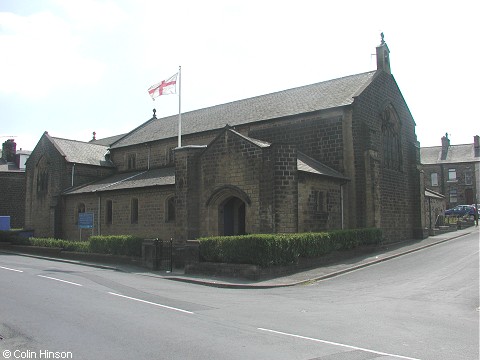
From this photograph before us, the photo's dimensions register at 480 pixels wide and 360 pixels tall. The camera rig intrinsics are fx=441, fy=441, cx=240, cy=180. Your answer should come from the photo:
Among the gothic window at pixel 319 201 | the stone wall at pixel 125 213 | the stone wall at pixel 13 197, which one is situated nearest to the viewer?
the gothic window at pixel 319 201

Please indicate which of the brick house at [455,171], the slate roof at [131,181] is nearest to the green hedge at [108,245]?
the slate roof at [131,181]

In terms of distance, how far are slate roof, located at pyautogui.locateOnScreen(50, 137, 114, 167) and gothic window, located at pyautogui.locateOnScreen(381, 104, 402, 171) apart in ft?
79.5

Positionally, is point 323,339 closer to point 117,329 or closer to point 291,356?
point 291,356

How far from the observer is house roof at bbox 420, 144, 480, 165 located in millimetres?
67188

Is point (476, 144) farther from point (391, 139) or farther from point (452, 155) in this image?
point (391, 139)

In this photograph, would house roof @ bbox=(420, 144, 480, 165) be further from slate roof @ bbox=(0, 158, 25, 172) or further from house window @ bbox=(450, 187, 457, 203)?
slate roof @ bbox=(0, 158, 25, 172)

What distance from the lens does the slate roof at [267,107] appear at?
92.2ft

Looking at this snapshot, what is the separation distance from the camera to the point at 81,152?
1591 inches

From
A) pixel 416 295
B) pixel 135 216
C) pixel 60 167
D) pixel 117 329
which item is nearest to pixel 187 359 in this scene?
pixel 117 329

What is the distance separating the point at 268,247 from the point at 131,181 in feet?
60.1

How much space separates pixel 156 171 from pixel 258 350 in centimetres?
2864

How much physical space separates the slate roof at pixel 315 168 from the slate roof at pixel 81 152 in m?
21.0

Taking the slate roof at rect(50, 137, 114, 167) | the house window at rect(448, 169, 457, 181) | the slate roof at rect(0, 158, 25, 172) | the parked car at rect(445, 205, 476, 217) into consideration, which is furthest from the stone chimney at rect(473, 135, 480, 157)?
the slate roof at rect(0, 158, 25, 172)

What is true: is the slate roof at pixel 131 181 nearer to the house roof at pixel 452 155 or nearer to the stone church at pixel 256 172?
the stone church at pixel 256 172
